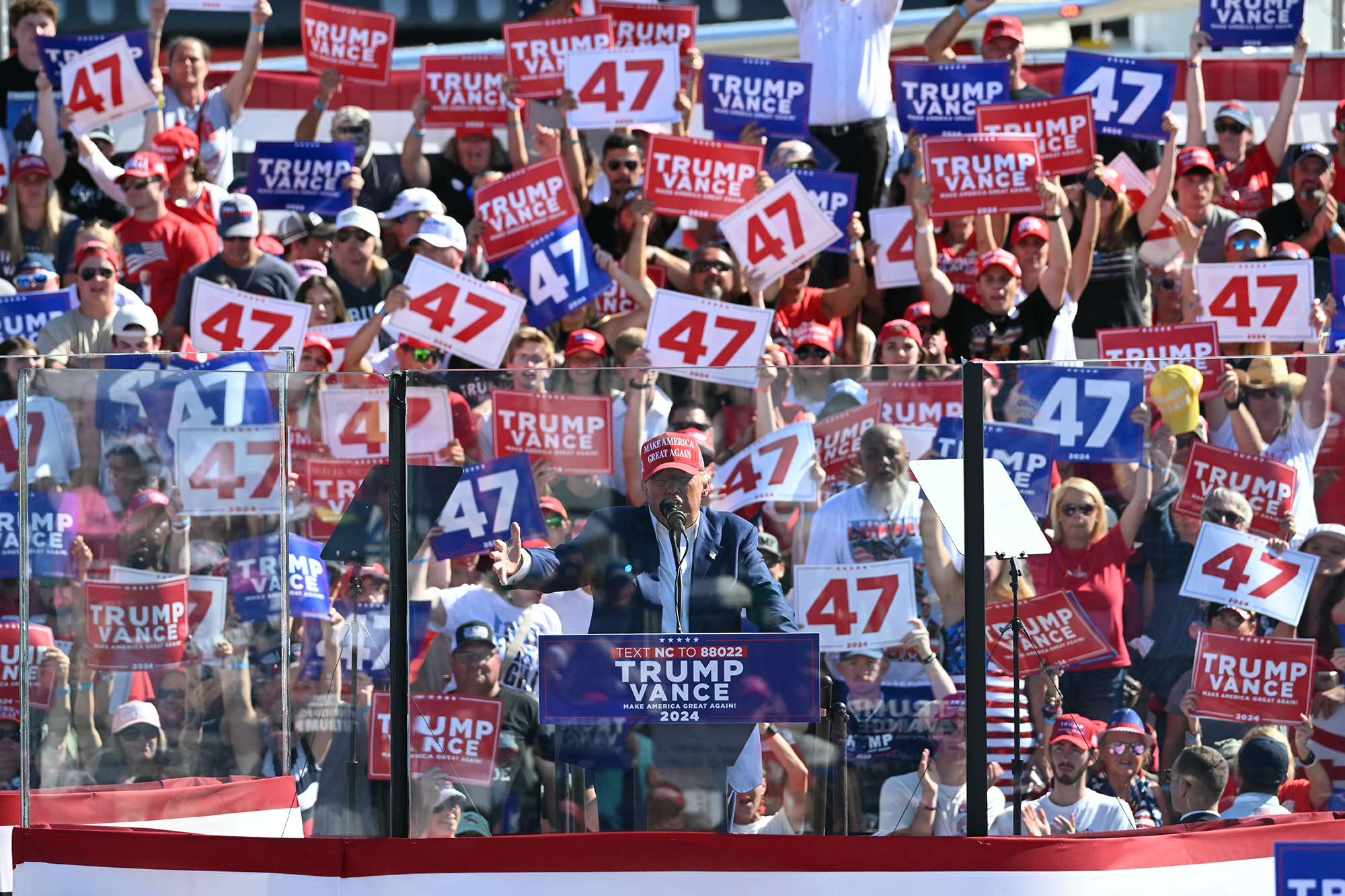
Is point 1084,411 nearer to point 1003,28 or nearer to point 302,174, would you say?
point 1003,28

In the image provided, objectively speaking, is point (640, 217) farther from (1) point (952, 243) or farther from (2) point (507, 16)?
(2) point (507, 16)

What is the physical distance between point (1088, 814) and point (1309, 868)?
0.79 metres

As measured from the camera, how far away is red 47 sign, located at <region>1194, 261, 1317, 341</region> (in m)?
9.46

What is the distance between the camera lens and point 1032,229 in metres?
9.87

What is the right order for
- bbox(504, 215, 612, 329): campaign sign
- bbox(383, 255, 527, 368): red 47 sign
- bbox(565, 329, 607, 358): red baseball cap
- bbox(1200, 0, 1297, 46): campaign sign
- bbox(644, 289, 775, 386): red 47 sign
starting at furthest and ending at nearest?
bbox(1200, 0, 1297, 46): campaign sign → bbox(504, 215, 612, 329): campaign sign → bbox(565, 329, 607, 358): red baseball cap → bbox(383, 255, 527, 368): red 47 sign → bbox(644, 289, 775, 386): red 47 sign

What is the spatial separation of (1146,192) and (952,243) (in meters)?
1.34

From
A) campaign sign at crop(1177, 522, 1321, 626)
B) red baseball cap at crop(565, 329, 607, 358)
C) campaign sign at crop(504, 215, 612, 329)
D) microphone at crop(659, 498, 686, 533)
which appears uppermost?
campaign sign at crop(504, 215, 612, 329)

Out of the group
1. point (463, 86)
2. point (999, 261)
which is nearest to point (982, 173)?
point (999, 261)

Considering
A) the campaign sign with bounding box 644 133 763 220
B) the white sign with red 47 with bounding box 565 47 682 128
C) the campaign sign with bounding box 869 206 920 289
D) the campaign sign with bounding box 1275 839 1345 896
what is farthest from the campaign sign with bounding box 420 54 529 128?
the campaign sign with bounding box 1275 839 1345 896

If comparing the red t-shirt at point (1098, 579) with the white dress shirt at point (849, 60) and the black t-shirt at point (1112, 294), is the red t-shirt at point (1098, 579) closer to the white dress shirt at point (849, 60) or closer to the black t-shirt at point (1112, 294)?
the black t-shirt at point (1112, 294)

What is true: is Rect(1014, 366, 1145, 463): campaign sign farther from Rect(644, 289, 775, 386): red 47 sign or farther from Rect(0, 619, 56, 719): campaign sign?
Rect(0, 619, 56, 719): campaign sign

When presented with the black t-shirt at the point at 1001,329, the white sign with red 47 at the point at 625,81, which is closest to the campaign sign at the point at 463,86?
the white sign with red 47 at the point at 625,81

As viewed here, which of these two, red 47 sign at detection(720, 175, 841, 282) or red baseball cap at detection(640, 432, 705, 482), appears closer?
red baseball cap at detection(640, 432, 705, 482)

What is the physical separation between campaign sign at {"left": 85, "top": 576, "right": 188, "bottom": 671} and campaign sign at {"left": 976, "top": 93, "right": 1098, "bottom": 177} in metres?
6.21
